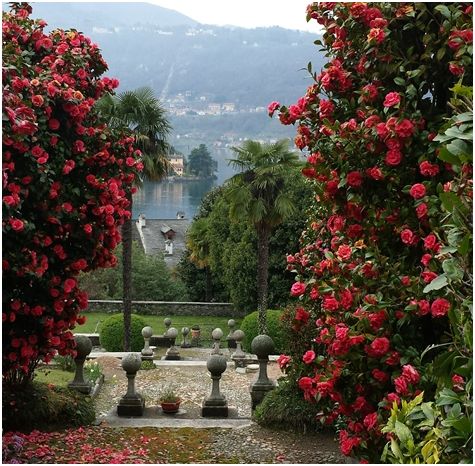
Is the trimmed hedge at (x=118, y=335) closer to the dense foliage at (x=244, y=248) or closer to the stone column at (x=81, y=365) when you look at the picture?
the dense foliage at (x=244, y=248)

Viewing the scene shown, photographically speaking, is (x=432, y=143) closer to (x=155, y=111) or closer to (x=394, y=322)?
(x=394, y=322)

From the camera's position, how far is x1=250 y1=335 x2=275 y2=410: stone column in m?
9.51

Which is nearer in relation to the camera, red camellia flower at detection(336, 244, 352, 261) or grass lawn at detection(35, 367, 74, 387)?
red camellia flower at detection(336, 244, 352, 261)

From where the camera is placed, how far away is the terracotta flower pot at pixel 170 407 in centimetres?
941

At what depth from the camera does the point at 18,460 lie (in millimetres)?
6090

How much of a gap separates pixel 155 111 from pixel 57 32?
988 centimetres

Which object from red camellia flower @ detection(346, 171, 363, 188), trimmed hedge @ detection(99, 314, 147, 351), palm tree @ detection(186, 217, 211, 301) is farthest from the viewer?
palm tree @ detection(186, 217, 211, 301)

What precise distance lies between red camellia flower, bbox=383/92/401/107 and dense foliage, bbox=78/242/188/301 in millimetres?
Answer: 29305

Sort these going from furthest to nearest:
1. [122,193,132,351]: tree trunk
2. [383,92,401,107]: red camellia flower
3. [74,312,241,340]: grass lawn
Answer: [74,312,241,340]: grass lawn, [122,193,132,351]: tree trunk, [383,92,401,107]: red camellia flower

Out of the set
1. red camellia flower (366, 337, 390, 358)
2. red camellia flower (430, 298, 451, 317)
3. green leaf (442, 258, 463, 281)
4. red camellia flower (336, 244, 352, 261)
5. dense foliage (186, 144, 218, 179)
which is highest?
dense foliage (186, 144, 218, 179)

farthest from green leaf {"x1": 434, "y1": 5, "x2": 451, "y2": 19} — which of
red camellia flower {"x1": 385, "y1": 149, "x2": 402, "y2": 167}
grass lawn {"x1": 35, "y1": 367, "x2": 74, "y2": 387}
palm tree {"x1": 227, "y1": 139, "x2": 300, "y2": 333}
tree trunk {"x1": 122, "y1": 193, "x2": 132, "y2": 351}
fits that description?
tree trunk {"x1": 122, "y1": 193, "x2": 132, "y2": 351}

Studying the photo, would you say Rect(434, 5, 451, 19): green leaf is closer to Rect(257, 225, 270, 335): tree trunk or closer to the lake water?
Rect(257, 225, 270, 335): tree trunk

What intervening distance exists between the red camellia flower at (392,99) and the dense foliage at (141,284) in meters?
29.3

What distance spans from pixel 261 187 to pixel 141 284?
1736cm
